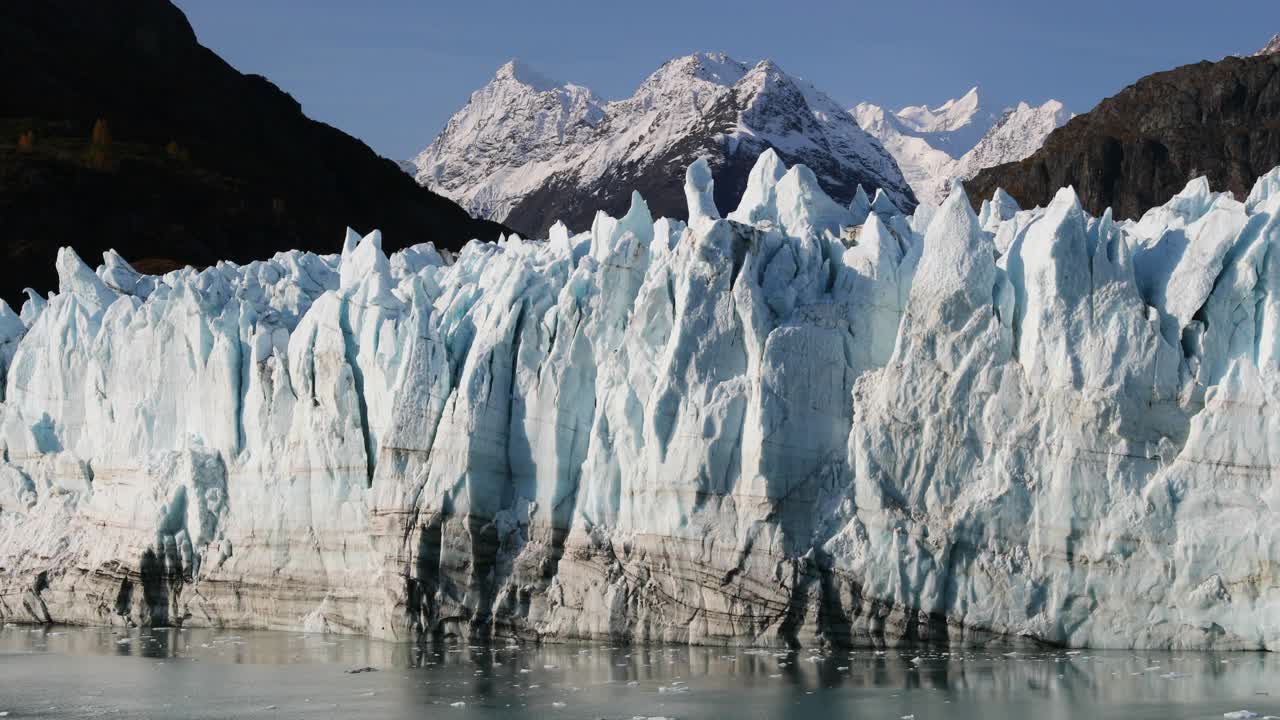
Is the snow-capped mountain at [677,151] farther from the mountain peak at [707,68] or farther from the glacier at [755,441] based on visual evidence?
the glacier at [755,441]

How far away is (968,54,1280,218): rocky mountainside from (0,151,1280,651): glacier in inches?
2403

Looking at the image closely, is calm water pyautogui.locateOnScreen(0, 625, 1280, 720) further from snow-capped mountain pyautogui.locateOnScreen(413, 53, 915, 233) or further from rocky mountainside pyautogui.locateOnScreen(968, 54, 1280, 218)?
snow-capped mountain pyautogui.locateOnScreen(413, 53, 915, 233)

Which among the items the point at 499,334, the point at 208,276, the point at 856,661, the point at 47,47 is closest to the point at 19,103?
the point at 47,47

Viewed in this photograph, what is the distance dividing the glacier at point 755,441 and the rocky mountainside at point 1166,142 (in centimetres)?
6105

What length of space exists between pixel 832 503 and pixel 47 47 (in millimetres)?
72210

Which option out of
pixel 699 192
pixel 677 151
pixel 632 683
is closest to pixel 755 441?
pixel 632 683

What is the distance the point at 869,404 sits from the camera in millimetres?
17984

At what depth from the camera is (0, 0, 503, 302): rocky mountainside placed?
62.8 m

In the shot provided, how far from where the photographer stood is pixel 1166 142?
82.4 metres

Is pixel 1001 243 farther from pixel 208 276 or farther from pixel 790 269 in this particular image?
pixel 208 276

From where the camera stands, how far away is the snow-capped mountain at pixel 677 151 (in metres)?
118

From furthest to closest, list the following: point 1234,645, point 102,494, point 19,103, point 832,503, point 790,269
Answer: point 19,103, point 102,494, point 790,269, point 832,503, point 1234,645

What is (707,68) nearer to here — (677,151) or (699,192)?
(677,151)

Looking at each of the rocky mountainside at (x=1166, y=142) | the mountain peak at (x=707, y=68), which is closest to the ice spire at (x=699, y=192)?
the rocky mountainside at (x=1166, y=142)
